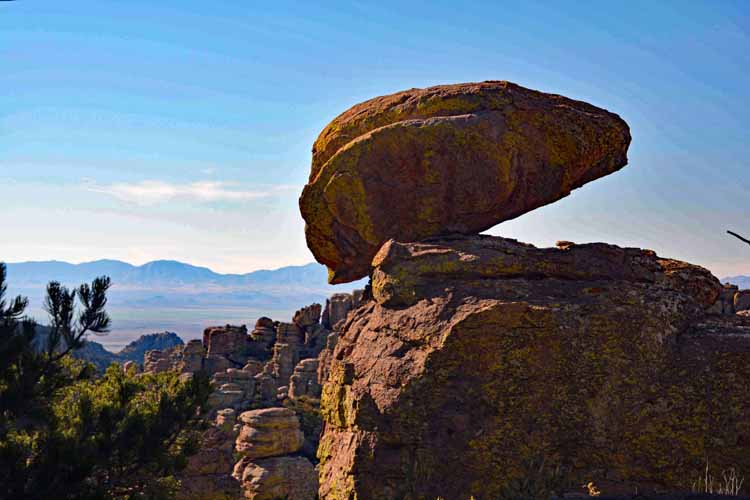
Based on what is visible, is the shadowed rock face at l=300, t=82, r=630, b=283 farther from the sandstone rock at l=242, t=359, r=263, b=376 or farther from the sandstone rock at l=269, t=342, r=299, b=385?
the sandstone rock at l=242, t=359, r=263, b=376

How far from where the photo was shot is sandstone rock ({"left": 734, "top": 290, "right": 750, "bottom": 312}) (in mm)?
62500

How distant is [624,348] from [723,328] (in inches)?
67.0

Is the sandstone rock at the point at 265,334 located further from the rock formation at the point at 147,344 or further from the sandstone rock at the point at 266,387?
the rock formation at the point at 147,344

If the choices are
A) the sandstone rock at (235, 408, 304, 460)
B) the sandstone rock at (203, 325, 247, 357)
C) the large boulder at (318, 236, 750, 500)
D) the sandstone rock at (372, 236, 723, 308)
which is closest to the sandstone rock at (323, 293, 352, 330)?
the sandstone rock at (203, 325, 247, 357)

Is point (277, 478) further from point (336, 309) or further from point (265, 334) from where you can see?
point (265, 334)

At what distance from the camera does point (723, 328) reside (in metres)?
11.7

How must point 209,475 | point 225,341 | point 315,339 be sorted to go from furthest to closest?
point 225,341 → point 315,339 → point 209,475

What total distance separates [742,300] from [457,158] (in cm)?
5734

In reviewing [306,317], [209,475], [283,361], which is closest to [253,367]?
[283,361]

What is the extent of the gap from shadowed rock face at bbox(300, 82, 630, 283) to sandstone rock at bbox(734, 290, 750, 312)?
2133 inches

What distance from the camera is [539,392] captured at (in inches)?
435

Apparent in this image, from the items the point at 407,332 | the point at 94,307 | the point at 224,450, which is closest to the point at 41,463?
the point at 94,307

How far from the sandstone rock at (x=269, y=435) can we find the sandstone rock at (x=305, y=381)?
28.8 metres

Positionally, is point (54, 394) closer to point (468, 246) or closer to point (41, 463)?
point (41, 463)
